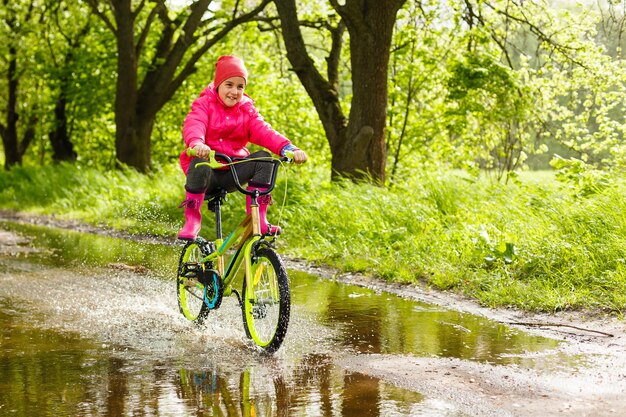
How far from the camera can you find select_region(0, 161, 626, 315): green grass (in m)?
8.20

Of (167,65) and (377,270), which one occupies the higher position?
(167,65)

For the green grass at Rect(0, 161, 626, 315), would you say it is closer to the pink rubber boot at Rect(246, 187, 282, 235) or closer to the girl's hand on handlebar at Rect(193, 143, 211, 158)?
the pink rubber boot at Rect(246, 187, 282, 235)

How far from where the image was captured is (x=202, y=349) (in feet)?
20.2

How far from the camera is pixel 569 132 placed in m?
16.4

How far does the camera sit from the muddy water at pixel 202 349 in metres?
4.75

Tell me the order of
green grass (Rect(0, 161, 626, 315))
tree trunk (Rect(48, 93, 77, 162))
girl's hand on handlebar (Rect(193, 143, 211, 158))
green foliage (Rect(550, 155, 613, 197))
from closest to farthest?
girl's hand on handlebar (Rect(193, 143, 211, 158)), green grass (Rect(0, 161, 626, 315)), green foliage (Rect(550, 155, 613, 197)), tree trunk (Rect(48, 93, 77, 162))

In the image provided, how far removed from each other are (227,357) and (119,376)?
82 centimetres

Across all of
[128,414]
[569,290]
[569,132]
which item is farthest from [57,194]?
[128,414]

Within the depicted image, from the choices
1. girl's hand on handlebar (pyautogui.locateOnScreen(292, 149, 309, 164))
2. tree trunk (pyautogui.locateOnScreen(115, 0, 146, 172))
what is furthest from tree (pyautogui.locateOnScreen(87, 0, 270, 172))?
girl's hand on handlebar (pyautogui.locateOnScreen(292, 149, 309, 164))

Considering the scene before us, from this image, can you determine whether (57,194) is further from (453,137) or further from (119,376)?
(119,376)

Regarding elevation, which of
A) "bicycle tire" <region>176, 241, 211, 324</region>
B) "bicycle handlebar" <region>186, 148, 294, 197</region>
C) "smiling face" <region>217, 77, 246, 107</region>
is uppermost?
"smiling face" <region>217, 77, 246, 107</region>

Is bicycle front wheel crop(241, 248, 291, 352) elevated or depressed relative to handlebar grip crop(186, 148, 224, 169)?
depressed

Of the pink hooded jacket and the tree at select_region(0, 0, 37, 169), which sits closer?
the pink hooded jacket

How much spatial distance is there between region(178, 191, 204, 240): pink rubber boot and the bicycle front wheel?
2.64 ft
